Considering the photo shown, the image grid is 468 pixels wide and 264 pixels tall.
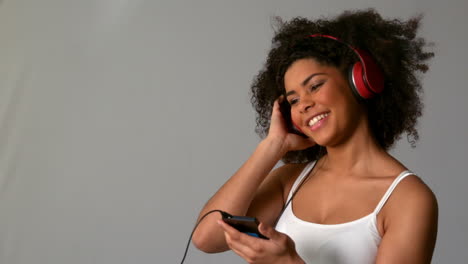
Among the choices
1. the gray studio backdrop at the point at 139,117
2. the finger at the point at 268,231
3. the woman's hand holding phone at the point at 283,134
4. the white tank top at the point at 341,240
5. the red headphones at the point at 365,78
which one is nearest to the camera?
the finger at the point at 268,231

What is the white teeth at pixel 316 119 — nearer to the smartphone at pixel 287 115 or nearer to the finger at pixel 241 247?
the smartphone at pixel 287 115

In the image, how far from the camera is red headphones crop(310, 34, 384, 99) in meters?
1.52

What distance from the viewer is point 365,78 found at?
152 cm

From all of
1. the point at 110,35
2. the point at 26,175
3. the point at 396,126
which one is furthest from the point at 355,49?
the point at 26,175

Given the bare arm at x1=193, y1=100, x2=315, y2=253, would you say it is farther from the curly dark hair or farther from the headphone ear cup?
the headphone ear cup

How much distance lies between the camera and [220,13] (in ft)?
9.98

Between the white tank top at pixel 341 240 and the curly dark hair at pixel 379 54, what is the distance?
253 mm

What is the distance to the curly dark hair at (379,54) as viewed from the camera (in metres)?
1.60

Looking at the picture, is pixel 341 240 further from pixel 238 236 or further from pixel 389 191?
pixel 238 236

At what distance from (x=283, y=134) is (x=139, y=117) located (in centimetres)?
131

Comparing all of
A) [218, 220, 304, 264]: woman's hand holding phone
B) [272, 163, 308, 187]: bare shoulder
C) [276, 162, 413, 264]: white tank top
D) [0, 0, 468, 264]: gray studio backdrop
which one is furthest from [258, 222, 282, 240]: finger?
[0, 0, 468, 264]: gray studio backdrop

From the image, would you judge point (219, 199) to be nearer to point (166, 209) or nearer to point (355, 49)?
point (355, 49)

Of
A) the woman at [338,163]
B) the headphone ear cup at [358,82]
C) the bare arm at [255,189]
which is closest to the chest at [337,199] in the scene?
the woman at [338,163]

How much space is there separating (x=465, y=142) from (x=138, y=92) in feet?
5.29
